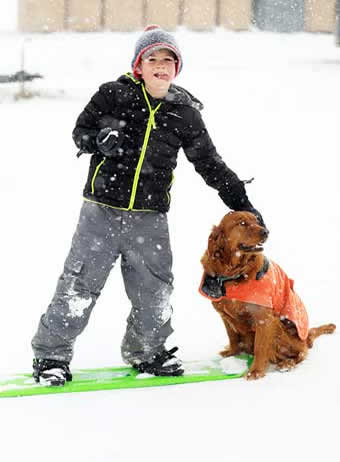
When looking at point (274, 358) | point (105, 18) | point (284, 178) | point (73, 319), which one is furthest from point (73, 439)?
point (105, 18)

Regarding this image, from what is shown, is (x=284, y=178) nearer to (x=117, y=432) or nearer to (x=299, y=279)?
(x=299, y=279)

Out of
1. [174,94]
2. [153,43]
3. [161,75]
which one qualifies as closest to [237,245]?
[174,94]

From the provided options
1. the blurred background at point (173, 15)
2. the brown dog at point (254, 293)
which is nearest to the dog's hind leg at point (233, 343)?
the brown dog at point (254, 293)

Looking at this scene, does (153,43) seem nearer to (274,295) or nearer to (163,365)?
(274,295)

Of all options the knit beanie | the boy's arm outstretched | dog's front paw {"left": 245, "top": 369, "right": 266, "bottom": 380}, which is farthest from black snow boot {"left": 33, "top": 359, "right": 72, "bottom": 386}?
the knit beanie

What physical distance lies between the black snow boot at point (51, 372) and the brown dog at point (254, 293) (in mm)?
874

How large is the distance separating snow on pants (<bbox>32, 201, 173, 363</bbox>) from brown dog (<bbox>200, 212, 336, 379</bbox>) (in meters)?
0.30

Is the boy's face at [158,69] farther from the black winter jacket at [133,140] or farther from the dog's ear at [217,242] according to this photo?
the dog's ear at [217,242]

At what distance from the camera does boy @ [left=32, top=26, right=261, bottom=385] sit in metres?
3.88

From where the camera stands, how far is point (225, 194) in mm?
4199

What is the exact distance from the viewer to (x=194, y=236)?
7234mm

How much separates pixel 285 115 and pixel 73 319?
342 inches

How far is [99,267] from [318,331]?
5.29 feet

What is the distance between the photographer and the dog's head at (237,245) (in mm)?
3996
